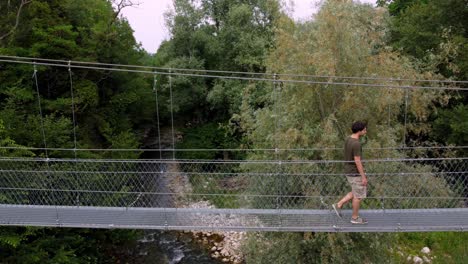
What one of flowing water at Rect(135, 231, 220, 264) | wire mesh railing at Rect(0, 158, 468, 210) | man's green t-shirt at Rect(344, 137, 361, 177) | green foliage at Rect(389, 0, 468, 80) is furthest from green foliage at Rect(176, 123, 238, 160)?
man's green t-shirt at Rect(344, 137, 361, 177)

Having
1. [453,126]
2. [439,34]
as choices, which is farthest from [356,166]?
[439,34]

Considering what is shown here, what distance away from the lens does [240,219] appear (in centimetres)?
409

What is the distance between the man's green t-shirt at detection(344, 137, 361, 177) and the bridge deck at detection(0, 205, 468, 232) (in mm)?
441

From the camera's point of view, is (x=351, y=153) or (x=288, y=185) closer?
(x=351, y=153)

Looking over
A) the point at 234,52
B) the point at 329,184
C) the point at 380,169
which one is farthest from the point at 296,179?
the point at 234,52

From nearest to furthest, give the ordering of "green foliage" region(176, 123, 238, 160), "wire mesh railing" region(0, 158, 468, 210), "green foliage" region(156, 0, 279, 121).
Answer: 1. "wire mesh railing" region(0, 158, 468, 210)
2. "green foliage" region(156, 0, 279, 121)
3. "green foliage" region(176, 123, 238, 160)

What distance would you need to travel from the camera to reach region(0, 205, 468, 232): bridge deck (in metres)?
3.43

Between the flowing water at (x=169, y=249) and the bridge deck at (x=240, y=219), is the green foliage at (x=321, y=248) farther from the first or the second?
the flowing water at (x=169, y=249)

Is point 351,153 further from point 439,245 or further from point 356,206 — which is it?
point 439,245

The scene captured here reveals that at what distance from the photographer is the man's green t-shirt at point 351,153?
10.5 ft

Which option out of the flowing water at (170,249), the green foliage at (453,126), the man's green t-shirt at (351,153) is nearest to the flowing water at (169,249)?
the flowing water at (170,249)

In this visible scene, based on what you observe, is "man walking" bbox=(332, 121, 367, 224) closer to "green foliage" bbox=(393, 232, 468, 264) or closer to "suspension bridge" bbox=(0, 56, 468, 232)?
"suspension bridge" bbox=(0, 56, 468, 232)

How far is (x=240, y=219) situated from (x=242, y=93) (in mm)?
3102

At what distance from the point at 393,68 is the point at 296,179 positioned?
1.97m
